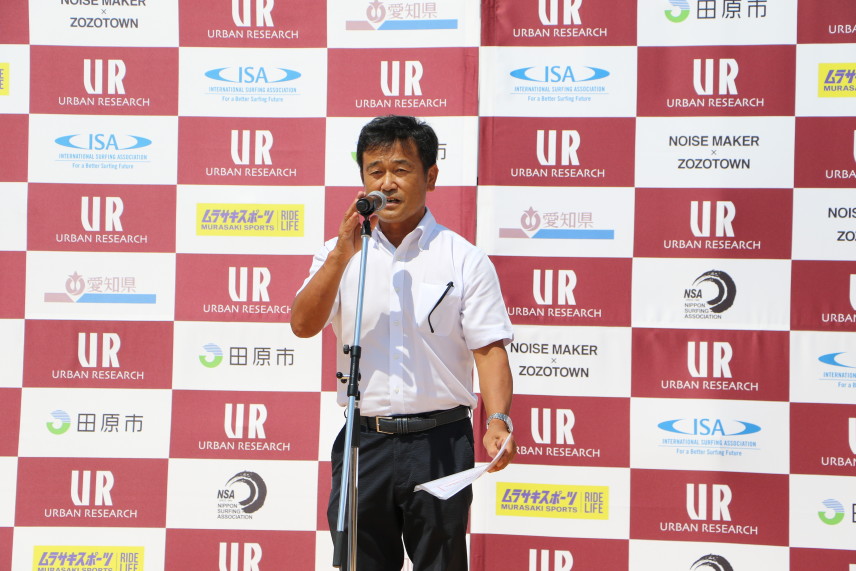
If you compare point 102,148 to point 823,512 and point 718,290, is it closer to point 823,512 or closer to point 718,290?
point 718,290

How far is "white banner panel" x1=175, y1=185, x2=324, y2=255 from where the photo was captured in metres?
A: 3.20

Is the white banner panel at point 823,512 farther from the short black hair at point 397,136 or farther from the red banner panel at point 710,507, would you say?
the short black hair at point 397,136

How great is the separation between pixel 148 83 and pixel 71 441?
4.75 feet

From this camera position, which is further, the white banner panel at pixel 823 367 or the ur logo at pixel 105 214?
the ur logo at pixel 105 214

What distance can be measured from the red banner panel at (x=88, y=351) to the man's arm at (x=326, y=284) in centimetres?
127

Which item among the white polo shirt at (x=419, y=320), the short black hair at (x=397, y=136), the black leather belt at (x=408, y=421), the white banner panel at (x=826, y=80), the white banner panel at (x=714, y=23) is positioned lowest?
the black leather belt at (x=408, y=421)

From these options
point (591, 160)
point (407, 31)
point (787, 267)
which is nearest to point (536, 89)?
point (591, 160)

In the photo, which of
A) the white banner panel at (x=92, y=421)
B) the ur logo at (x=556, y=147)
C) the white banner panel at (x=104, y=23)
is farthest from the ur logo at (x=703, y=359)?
the white banner panel at (x=104, y=23)

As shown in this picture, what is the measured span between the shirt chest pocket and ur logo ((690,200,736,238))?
4.40 feet

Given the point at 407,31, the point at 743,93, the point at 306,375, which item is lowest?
the point at 306,375

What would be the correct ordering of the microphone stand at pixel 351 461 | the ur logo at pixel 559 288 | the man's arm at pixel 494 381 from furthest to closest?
the ur logo at pixel 559 288 → the man's arm at pixel 494 381 → the microphone stand at pixel 351 461

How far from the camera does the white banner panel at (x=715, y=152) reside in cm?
309

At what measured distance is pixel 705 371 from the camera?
3.08m

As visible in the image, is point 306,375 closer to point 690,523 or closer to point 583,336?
point 583,336
